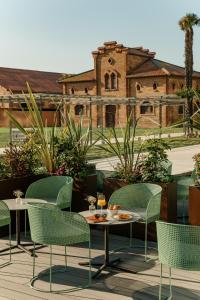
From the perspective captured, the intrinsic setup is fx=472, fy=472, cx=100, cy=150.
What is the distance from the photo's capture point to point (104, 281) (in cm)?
450

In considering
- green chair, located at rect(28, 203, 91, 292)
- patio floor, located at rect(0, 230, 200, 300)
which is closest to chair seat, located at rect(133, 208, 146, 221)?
patio floor, located at rect(0, 230, 200, 300)

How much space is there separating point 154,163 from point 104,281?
7.08 feet

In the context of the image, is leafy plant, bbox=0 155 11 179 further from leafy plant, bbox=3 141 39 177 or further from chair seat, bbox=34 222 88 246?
chair seat, bbox=34 222 88 246

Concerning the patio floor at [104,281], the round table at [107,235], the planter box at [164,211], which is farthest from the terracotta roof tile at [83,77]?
the round table at [107,235]

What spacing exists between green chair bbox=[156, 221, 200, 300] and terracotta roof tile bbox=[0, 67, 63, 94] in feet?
153

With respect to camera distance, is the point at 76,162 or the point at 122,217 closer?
the point at 122,217

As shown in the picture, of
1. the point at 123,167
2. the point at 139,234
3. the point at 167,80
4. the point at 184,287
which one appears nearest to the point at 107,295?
the point at 184,287

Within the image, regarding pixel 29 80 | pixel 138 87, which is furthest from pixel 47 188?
pixel 29 80

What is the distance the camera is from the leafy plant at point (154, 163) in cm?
616

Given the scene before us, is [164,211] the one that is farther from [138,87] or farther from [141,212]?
[138,87]

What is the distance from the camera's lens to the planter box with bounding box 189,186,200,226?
5.39 meters

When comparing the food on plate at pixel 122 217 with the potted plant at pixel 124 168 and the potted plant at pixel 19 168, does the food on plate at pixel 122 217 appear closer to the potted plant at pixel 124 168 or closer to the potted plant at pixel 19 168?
the potted plant at pixel 124 168

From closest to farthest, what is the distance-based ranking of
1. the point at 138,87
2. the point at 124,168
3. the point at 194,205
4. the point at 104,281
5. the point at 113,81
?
1. the point at 104,281
2. the point at 194,205
3. the point at 124,168
4. the point at 138,87
5. the point at 113,81

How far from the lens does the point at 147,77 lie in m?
42.1
